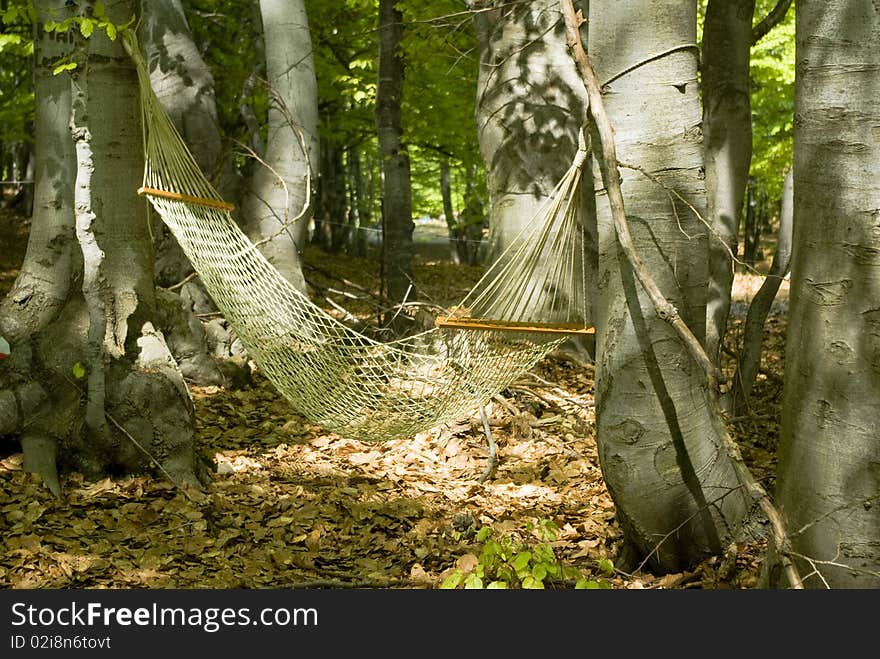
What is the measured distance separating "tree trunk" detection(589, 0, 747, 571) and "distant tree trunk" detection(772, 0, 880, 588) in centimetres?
31

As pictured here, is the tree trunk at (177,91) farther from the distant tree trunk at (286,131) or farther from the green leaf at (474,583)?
the green leaf at (474,583)

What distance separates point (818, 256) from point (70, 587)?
2294 mm

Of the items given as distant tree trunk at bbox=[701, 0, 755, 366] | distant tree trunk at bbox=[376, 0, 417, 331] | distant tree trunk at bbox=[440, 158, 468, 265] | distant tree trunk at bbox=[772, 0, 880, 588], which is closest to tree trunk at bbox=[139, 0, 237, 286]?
distant tree trunk at bbox=[376, 0, 417, 331]

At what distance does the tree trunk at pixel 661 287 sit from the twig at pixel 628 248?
8 centimetres

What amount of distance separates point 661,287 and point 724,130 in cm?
219

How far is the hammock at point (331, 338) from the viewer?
2.69 meters

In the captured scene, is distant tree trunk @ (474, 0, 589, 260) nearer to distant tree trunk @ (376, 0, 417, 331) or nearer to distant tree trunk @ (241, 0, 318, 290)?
distant tree trunk @ (241, 0, 318, 290)

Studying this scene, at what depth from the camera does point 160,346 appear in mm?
3508

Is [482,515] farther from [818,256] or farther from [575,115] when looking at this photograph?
[575,115]

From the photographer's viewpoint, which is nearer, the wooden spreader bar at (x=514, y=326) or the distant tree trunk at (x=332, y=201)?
the wooden spreader bar at (x=514, y=326)

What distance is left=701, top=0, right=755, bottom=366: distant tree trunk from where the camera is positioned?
411 cm

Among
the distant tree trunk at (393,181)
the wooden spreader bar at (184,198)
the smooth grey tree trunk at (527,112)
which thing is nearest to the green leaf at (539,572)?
the wooden spreader bar at (184,198)

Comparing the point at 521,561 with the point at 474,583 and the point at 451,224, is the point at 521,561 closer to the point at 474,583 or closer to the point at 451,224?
the point at 474,583

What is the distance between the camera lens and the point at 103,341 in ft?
10.4
